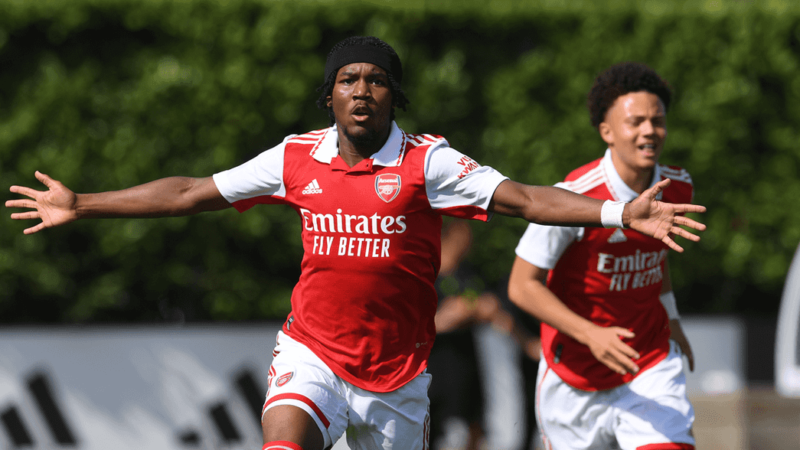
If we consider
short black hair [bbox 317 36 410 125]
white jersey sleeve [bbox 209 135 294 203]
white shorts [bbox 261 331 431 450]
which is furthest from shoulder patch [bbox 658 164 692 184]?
white jersey sleeve [bbox 209 135 294 203]

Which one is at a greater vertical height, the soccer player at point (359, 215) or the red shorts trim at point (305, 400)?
the soccer player at point (359, 215)

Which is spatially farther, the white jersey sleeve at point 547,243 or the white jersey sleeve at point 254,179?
the white jersey sleeve at point 547,243

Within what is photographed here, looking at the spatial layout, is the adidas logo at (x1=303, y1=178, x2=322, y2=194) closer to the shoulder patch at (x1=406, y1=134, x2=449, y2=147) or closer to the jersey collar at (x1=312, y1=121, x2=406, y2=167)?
the jersey collar at (x1=312, y1=121, x2=406, y2=167)

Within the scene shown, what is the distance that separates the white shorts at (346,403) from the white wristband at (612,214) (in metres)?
1.14

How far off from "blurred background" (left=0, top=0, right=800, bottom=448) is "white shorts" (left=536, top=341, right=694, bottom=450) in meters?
2.53

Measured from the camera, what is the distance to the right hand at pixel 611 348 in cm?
392

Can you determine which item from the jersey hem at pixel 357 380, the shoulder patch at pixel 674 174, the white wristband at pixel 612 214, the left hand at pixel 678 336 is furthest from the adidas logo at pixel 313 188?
the left hand at pixel 678 336

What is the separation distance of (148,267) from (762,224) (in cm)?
535

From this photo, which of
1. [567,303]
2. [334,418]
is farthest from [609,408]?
[334,418]

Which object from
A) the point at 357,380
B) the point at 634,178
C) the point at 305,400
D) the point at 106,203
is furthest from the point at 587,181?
the point at 106,203

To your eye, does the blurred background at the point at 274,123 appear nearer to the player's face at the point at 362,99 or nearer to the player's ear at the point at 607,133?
the player's ear at the point at 607,133

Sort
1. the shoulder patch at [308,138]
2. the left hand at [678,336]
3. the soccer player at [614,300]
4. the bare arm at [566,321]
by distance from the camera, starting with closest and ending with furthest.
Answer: the shoulder patch at [308,138]
the bare arm at [566,321]
the soccer player at [614,300]
the left hand at [678,336]

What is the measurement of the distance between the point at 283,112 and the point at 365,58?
3.23 metres

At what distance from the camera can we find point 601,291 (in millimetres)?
4375
